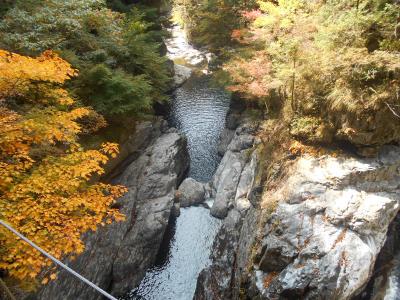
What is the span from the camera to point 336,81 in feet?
28.8

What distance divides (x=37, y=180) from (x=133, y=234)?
228 inches

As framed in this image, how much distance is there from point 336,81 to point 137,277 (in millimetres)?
8803

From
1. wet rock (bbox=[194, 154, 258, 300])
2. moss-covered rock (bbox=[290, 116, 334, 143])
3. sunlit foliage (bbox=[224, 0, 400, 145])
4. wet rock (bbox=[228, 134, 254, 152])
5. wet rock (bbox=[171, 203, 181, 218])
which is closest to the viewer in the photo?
sunlit foliage (bbox=[224, 0, 400, 145])

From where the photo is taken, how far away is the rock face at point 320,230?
7.32m

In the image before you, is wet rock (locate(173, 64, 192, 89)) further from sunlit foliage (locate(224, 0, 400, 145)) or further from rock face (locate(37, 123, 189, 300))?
sunlit foliage (locate(224, 0, 400, 145))

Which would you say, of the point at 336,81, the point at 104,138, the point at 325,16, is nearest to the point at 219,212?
the point at 104,138

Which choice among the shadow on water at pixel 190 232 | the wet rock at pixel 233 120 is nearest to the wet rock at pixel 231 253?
the shadow on water at pixel 190 232

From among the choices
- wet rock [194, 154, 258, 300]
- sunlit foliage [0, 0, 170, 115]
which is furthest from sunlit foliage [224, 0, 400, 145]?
sunlit foliage [0, 0, 170, 115]

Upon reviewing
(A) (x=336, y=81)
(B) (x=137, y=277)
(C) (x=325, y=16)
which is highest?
(C) (x=325, y=16)

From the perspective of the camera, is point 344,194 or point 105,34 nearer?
point 344,194

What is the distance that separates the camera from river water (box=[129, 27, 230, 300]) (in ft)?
36.5

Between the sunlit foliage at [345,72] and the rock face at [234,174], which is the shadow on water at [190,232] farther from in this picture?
the sunlit foliage at [345,72]

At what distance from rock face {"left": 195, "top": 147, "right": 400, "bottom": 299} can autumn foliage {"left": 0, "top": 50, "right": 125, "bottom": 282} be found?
3.97 metres

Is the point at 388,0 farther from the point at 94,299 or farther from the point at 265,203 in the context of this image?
the point at 94,299
